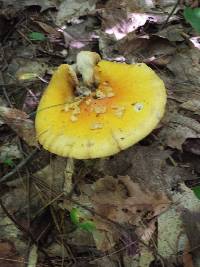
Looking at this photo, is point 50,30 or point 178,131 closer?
point 178,131

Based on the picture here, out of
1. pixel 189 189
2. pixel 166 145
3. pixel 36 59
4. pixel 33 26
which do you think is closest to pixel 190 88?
pixel 166 145

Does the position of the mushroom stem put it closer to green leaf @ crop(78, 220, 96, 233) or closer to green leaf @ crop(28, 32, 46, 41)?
green leaf @ crop(78, 220, 96, 233)

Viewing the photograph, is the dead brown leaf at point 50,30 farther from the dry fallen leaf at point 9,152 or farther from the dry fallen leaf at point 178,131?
the dry fallen leaf at point 178,131

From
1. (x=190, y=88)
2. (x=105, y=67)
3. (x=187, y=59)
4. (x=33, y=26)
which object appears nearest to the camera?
(x=105, y=67)

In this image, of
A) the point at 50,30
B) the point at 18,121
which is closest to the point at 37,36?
the point at 50,30

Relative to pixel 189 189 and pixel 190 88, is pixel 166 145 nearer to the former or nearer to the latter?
pixel 189 189

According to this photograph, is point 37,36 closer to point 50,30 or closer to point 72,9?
point 50,30
